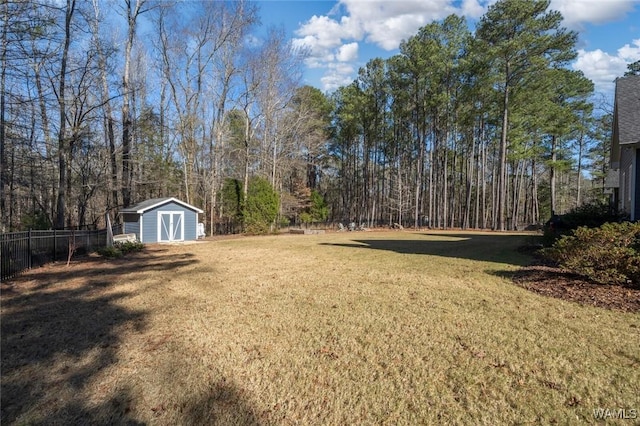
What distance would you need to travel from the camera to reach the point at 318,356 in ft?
11.5

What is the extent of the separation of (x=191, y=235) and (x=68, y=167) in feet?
21.6

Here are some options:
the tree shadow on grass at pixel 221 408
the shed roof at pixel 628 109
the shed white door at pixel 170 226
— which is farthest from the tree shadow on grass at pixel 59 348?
the shed white door at pixel 170 226

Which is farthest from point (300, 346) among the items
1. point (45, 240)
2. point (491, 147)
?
point (491, 147)

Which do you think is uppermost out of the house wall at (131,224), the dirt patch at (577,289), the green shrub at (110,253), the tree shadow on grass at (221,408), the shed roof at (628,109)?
the shed roof at (628,109)

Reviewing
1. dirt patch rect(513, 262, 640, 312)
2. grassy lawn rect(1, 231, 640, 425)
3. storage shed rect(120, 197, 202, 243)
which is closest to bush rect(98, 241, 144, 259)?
storage shed rect(120, 197, 202, 243)

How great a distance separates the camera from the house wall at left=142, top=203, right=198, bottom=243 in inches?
674

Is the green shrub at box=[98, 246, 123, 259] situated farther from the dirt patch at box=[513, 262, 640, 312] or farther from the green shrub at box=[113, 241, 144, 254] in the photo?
the dirt patch at box=[513, 262, 640, 312]

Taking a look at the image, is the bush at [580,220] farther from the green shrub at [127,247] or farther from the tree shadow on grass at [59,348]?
the green shrub at [127,247]

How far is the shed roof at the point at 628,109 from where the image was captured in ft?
24.0

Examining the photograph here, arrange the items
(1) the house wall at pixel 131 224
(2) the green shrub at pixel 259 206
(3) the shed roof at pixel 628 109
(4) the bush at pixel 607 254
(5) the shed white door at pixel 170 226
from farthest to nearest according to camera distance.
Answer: (2) the green shrub at pixel 259 206
(5) the shed white door at pixel 170 226
(1) the house wall at pixel 131 224
(3) the shed roof at pixel 628 109
(4) the bush at pixel 607 254

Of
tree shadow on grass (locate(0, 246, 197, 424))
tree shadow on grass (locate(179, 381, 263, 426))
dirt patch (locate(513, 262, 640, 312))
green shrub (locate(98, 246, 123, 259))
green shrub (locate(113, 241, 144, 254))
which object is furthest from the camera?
green shrub (locate(113, 241, 144, 254))

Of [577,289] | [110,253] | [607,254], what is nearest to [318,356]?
[577,289]

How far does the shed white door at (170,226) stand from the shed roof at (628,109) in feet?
59.7

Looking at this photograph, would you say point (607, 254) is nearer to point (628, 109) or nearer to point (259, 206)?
point (628, 109)
